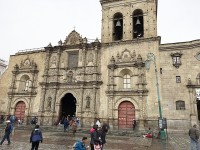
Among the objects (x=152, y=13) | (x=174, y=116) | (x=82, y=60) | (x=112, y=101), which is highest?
(x=152, y=13)

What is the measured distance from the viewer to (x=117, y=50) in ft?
75.7

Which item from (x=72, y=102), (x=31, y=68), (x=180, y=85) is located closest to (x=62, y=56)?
(x=31, y=68)

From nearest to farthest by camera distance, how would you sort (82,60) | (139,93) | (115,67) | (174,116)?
(174,116) → (139,93) → (115,67) → (82,60)

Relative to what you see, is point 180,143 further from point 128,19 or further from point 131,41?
point 128,19

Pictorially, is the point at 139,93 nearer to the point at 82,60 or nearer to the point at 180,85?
the point at 180,85

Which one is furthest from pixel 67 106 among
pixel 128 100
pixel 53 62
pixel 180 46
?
pixel 180 46

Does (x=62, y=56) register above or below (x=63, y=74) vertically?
above

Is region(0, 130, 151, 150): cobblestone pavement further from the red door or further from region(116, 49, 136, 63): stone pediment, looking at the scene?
the red door

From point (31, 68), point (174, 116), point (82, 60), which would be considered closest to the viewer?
point (174, 116)

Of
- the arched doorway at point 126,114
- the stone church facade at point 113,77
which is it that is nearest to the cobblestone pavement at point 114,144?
the stone church facade at point 113,77

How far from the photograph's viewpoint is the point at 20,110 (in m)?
25.0

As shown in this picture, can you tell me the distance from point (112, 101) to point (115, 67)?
4049mm

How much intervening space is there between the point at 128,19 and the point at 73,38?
7.71 metres

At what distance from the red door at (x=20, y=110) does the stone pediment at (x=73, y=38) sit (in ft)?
33.2
